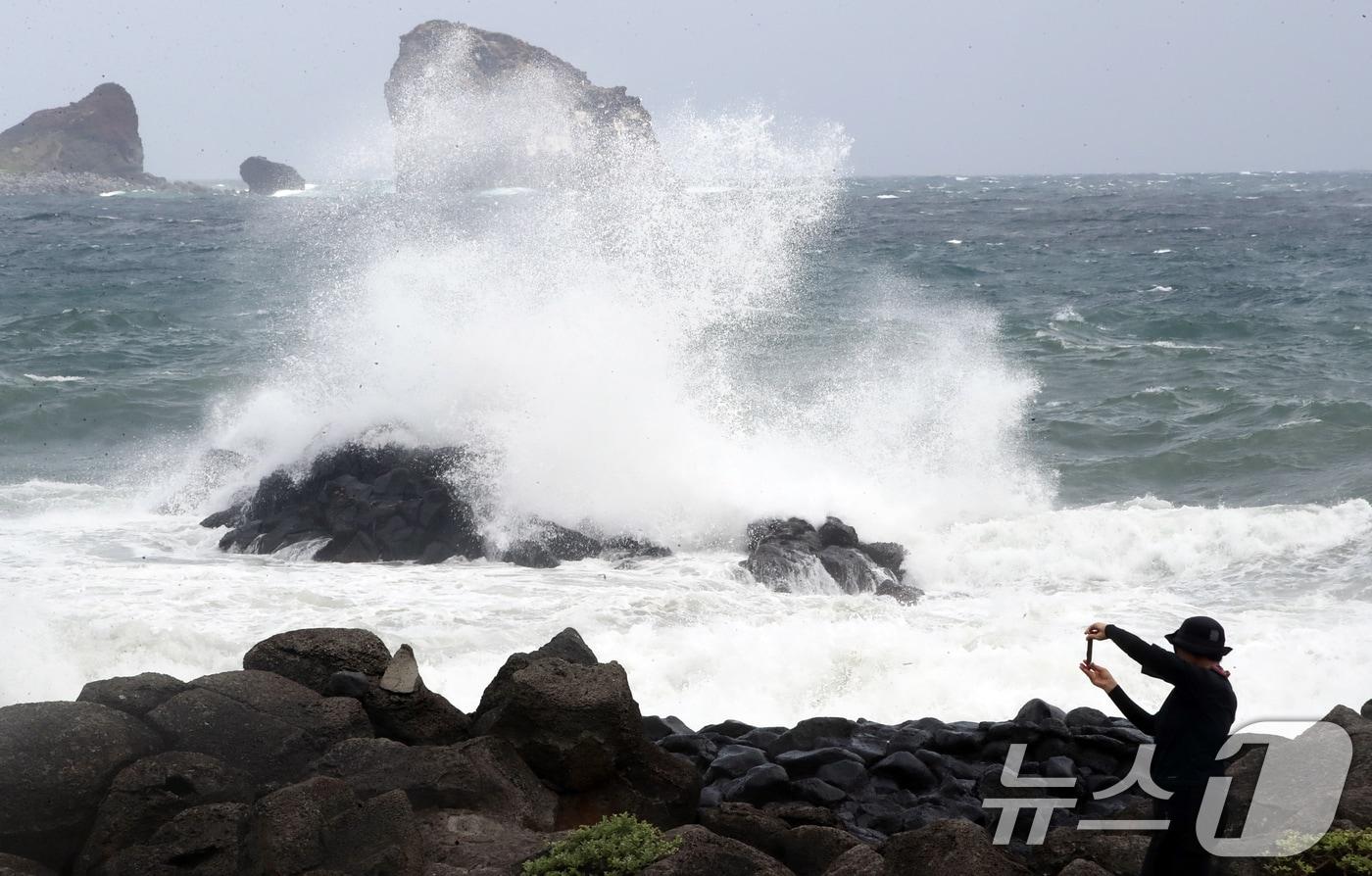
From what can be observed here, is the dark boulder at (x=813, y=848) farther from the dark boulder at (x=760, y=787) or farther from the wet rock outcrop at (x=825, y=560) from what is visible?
the wet rock outcrop at (x=825, y=560)

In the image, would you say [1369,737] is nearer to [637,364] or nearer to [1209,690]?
[1209,690]

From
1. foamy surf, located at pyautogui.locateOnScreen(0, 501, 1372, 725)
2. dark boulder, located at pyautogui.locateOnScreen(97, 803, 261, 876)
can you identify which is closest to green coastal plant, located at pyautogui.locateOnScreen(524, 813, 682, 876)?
dark boulder, located at pyautogui.locateOnScreen(97, 803, 261, 876)

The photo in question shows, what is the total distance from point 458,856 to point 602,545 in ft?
26.9

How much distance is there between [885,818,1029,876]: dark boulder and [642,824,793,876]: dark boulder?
0.56 metres

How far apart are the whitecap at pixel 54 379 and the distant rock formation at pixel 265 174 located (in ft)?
347

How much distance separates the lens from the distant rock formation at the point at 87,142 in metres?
126

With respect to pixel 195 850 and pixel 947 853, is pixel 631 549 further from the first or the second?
pixel 947 853

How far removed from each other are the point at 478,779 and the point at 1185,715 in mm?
3684

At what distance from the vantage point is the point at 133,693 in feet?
23.2

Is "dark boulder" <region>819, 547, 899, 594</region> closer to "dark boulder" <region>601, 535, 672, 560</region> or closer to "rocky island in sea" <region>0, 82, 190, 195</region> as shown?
"dark boulder" <region>601, 535, 672, 560</region>

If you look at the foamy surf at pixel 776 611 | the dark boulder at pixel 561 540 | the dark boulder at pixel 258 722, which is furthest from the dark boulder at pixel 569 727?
the dark boulder at pixel 561 540

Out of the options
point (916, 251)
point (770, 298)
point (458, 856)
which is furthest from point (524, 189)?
point (458, 856)

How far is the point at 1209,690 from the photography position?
5133 mm

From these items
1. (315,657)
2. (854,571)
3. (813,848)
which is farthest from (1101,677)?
(854,571)
